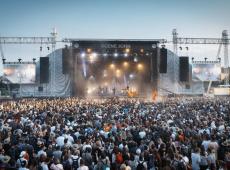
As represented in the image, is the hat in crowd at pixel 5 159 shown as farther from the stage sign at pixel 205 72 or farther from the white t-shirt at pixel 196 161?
the stage sign at pixel 205 72

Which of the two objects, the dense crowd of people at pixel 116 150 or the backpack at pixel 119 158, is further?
the backpack at pixel 119 158

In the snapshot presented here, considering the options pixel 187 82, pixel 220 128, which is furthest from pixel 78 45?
pixel 220 128

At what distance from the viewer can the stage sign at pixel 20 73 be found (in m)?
39.6

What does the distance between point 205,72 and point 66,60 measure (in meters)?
17.4

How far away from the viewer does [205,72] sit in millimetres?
40844

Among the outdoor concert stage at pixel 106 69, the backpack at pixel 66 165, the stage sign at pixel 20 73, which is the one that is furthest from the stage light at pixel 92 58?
the backpack at pixel 66 165

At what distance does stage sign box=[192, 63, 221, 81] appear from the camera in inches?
1607

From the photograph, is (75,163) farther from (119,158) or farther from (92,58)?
(92,58)

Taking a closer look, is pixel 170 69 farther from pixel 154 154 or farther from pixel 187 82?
pixel 154 154

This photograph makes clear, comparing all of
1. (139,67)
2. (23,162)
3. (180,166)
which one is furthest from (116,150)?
(139,67)

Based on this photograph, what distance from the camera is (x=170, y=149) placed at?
8.34 m

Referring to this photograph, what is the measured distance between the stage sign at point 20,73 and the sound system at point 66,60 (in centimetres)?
509

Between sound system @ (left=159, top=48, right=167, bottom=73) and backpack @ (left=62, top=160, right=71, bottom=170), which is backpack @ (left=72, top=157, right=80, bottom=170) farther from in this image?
sound system @ (left=159, top=48, right=167, bottom=73)

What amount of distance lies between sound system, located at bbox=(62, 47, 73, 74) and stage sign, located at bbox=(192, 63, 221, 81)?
15488 mm
